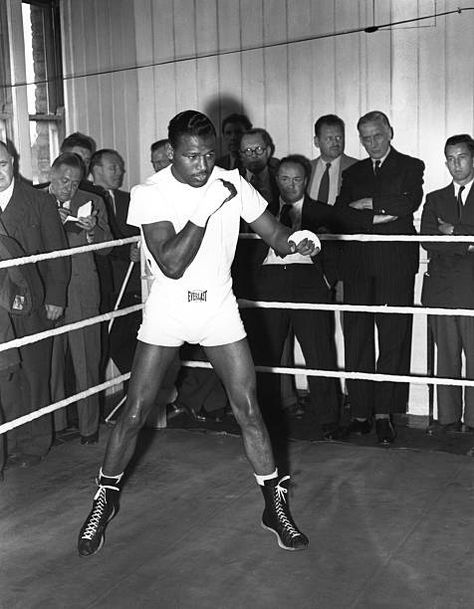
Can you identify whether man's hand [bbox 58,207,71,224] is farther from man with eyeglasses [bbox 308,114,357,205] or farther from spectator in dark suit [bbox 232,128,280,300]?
man with eyeglasses [bbox 308,114,357,205]

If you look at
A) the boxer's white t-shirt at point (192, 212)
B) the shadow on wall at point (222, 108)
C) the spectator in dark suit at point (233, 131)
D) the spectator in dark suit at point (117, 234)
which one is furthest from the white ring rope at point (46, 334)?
the shadow on wall at point (222, 108)

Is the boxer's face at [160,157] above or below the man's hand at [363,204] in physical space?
above

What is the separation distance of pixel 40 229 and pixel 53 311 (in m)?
0.39

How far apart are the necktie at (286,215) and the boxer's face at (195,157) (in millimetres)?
1900

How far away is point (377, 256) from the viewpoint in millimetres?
5438

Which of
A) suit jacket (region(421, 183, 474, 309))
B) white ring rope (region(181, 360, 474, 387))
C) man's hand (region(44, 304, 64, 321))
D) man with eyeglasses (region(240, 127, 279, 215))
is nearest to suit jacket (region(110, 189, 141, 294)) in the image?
man with eyeglasses (region(240, 127, 279, 215))

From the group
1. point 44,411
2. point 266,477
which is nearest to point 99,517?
point 266,477

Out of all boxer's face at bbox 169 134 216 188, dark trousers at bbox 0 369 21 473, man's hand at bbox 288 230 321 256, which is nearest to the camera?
boxer's face at bbox 169 134 216 188

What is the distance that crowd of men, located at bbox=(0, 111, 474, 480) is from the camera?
4891mm

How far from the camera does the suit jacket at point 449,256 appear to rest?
5.26 metres

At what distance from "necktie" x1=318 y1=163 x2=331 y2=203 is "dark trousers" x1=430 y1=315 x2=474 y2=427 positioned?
0.96 metres

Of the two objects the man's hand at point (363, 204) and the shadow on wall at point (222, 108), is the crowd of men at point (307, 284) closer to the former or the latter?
the man's hand at point (363, 204)

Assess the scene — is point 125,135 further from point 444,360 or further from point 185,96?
point 444,360

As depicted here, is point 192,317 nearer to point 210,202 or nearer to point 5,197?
point 210,202
